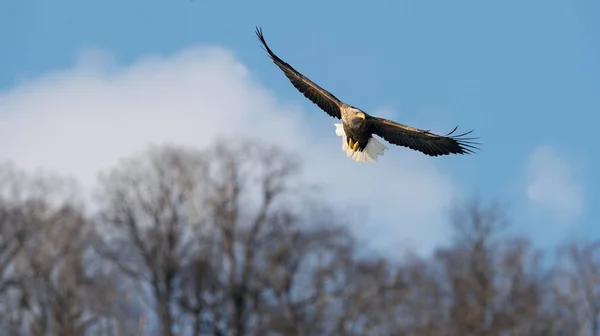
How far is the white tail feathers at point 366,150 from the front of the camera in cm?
2131

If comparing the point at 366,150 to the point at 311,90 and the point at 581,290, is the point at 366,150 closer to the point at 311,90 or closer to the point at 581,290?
the point at 311,90

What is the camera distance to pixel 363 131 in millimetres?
21016

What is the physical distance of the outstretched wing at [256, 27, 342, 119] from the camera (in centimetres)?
2119

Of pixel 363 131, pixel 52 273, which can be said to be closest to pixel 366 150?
pixel 363 131

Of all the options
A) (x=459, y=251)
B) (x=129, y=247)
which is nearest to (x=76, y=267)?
(x=129, y=247)

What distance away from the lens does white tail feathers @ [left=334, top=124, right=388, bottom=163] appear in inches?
839

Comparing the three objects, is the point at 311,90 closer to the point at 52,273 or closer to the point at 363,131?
the point at 363,131

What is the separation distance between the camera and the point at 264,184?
38469 mm

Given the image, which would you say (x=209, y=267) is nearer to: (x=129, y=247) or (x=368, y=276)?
(x=129, y=247)

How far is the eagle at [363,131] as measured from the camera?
21.0m

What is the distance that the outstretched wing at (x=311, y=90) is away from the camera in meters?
21.2

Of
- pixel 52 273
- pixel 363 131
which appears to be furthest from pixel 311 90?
pixel 52 273

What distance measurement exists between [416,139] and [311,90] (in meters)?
1.34

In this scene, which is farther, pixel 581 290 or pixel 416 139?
pixel 581 290
